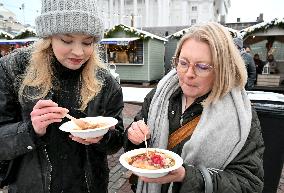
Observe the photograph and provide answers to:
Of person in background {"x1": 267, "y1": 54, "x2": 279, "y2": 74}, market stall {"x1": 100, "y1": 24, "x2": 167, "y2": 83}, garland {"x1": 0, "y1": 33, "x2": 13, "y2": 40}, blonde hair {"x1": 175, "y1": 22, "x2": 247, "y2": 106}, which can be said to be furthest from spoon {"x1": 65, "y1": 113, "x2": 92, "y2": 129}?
garland {"x1": 0, "y1": 33, "x2": 13, "y2": 40}

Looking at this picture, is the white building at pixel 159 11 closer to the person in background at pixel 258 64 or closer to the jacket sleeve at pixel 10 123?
the person in background at pixel 258 64

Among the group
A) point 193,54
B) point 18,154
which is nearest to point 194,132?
point 193,54

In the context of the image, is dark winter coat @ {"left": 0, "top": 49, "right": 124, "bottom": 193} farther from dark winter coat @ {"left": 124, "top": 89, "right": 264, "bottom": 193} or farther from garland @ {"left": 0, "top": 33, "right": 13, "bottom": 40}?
garland @ {"left": 0, "top": 33, "right": 13, "bottom": 40}

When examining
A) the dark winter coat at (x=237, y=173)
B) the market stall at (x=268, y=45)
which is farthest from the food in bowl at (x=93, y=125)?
the market stall at (x=268, y=45)

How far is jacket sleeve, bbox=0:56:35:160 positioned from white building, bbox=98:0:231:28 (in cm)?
6436

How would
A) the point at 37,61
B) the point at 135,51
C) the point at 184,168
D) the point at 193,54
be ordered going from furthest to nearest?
the point at 135,51 < the point at 37,61 < the point at 193,54 < the point at 184,168

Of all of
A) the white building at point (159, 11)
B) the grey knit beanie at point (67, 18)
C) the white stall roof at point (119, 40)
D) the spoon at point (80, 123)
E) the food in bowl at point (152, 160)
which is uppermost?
the white building at point (159, 11)

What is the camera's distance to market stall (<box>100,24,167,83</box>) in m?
17.3

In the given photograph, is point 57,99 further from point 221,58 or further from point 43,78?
point 221,58

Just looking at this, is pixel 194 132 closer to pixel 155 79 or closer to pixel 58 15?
pixel 58 15

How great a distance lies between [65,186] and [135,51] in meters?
16.4

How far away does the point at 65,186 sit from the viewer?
1.95 m

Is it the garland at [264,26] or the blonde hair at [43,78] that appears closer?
the blonde hair at [43,78]

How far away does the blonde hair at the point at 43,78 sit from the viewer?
1887 millimetres
